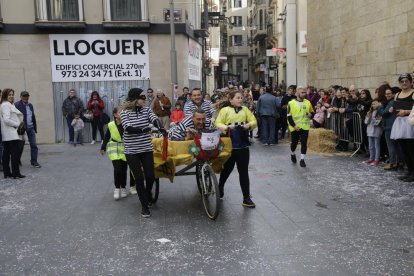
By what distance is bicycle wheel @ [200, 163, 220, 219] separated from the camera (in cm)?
627

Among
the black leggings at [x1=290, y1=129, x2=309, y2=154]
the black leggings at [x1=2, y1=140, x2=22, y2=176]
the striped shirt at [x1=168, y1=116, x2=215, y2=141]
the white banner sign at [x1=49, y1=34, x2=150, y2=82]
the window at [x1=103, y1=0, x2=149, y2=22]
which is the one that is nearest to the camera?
the striped shirt at [x1=168, y1=116, x2=215, y2=141]

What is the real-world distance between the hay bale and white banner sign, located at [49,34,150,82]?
6.45 meters

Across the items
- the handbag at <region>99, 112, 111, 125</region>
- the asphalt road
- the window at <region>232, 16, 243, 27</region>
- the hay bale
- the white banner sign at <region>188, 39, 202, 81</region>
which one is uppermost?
the window at <region>232, 16, 243, 27</region>

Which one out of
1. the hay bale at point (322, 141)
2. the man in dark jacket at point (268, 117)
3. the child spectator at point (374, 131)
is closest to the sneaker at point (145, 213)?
the child spectator at point (374, 131)

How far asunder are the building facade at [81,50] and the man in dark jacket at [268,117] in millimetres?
3168

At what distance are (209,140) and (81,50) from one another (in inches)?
427

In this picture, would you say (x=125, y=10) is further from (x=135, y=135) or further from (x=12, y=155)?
(x=135, y=135)

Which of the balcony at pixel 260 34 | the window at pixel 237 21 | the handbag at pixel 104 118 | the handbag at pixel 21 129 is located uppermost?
the window at pixel 237 21

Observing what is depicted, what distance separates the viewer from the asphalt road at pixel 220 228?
15.7ft

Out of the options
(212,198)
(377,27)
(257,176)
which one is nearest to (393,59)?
(377,27)

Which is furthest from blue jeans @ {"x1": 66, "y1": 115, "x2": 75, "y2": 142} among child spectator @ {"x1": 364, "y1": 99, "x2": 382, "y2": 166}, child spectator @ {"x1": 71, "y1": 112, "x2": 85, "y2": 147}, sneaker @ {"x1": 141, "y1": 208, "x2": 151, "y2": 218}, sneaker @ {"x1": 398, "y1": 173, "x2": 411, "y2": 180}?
sneaker @ {"x1": 398, "y1": 173, "x2": 411, "y2": 180}

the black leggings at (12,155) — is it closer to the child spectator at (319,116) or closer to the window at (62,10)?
the window at (62,10)

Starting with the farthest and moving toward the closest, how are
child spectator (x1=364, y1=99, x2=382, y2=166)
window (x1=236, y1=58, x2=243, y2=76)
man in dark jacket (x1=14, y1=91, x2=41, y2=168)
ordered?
window (x1=236, y1=58, x2=243, y2=76) → man in dark jacket (x1=14, y1=91, x2=41, y2=168) → child spectator (x1=364, y1=99, x2=382, y2=166)

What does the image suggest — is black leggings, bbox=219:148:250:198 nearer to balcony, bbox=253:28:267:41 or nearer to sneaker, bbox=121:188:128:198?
sneaker, bbox=121:188:128:198
